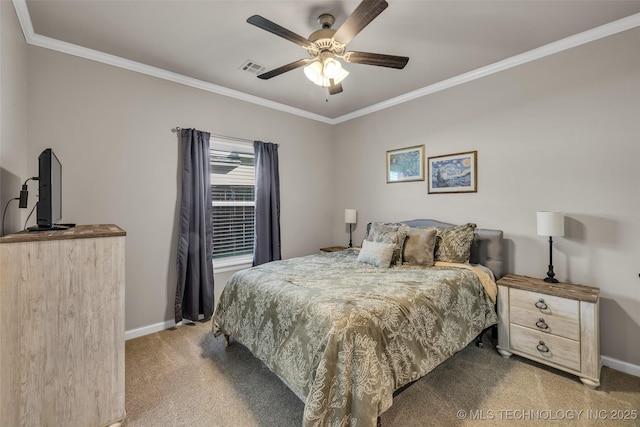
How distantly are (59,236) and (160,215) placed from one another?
153 cm

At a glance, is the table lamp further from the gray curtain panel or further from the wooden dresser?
the gray curtain panel

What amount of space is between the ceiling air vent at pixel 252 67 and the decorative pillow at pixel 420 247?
7.64ft

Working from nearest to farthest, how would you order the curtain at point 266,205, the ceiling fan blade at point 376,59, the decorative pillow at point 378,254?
the ceiling fan blade at point 376,59, the decorative pillow at point 378,254, the curtain at point 266,205

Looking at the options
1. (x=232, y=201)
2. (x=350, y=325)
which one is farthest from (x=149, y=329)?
(x=350, y=325)

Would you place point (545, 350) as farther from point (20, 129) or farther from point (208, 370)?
point (20, 129)

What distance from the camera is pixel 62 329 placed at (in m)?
1.54

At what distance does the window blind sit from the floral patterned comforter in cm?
132

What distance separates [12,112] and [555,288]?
4.20m

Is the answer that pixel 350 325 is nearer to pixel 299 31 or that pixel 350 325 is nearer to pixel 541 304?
pixel 541 304

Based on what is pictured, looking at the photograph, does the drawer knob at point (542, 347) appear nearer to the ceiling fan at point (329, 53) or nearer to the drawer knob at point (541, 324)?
the drawer knob at point (541, 324)

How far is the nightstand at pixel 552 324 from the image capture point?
6.68 ft

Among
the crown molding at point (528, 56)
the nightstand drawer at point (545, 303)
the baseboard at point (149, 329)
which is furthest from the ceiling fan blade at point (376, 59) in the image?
the baseboard at point (149, 329)

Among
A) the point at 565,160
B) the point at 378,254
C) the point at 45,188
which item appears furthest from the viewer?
the point at 378,254

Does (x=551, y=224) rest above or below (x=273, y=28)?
below
